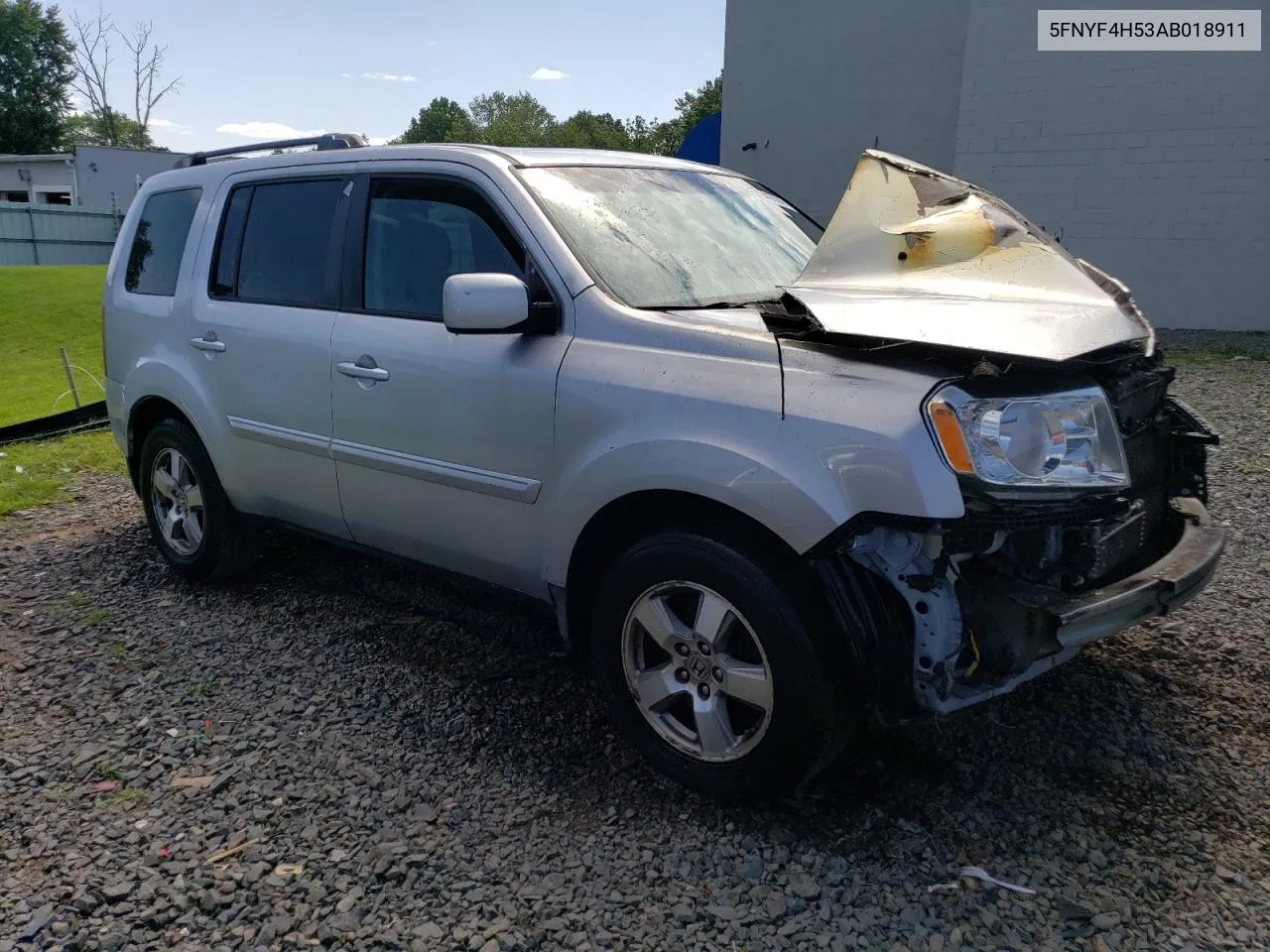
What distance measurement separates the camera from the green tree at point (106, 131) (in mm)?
63406

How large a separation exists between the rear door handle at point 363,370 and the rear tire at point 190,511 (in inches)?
48.6

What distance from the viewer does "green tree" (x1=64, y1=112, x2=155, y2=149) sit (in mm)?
63406

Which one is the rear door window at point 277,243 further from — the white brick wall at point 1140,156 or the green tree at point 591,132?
the green tree at point 591,132

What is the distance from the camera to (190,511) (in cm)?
473

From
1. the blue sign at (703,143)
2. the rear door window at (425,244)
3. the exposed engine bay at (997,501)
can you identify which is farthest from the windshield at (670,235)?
the blue sign at (703,143)

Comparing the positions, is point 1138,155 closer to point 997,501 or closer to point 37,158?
point 997,501

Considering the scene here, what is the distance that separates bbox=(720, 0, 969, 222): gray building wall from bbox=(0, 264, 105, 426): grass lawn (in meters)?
9.89

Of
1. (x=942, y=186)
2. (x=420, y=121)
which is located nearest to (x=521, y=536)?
(x=942, y=186)

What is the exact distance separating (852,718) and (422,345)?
1883mm

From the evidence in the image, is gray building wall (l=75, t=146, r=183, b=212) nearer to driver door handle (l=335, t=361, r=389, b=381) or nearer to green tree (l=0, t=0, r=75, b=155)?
green tree (l=0, t=0, r=75, b=155)

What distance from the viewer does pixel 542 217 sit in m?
3.25

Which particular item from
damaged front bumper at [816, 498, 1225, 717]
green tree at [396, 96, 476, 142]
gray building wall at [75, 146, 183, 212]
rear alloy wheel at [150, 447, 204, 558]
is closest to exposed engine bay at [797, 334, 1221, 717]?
damaged front bumper at [816, 498, 1225, 717]

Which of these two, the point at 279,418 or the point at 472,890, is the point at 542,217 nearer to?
the point at 279,418

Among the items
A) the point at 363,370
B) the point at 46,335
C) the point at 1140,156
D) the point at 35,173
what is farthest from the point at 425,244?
the point at 35,173
